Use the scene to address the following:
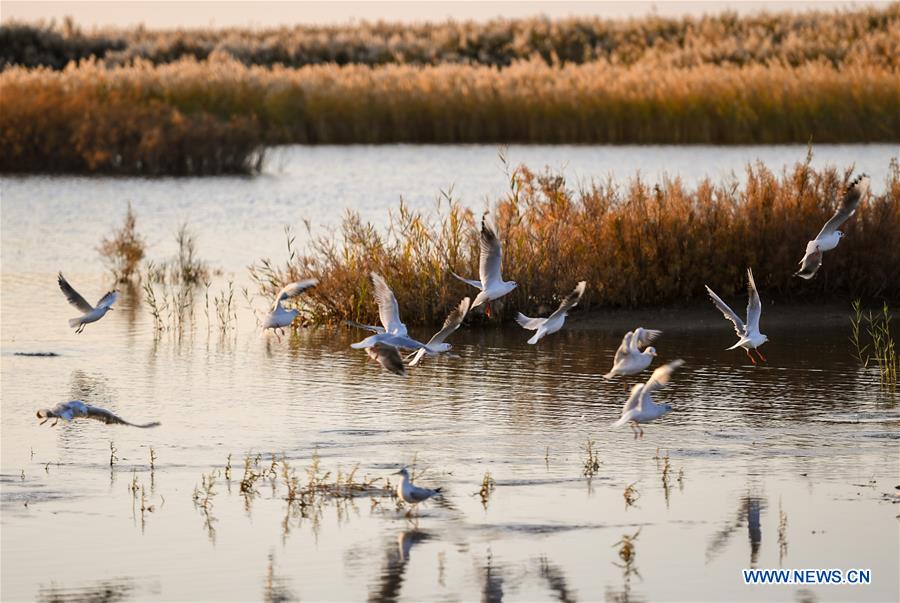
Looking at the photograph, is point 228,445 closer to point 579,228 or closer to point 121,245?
point 579,228

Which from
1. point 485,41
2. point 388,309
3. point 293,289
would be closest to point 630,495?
point 388,309

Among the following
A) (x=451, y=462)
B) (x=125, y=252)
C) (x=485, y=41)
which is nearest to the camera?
(x=451, y=462)

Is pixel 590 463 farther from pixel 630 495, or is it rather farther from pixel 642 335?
pixel 642 335

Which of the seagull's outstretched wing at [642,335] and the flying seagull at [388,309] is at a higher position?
the flying seagull at [388,309]

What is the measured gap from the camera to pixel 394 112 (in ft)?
123

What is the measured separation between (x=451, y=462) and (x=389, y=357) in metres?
0.72

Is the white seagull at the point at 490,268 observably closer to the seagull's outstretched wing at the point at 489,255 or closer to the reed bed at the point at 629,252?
the seagull's outstretched wing at the point at 489,255

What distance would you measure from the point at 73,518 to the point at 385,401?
3480 millimetres

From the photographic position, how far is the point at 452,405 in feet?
37.4

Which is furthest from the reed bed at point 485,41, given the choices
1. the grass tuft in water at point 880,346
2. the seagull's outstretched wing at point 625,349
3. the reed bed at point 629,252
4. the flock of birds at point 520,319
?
the seagull's outstretched wing at point 625,349

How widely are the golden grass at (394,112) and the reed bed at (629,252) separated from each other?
17346 millimetres

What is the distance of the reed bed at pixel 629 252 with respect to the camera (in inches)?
576

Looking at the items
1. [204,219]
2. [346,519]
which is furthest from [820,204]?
[204,219]

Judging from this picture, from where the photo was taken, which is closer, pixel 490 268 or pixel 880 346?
pixel 490 268
